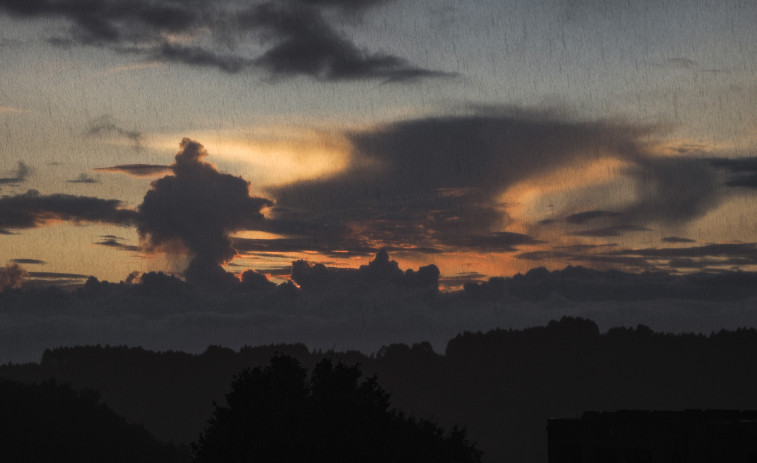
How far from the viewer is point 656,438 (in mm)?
49688

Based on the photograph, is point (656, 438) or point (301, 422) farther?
point (301, 422)

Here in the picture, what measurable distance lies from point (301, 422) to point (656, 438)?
74.4ft

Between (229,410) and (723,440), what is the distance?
3108 cm

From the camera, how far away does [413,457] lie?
230ft

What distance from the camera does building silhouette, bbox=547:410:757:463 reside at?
1834 inches

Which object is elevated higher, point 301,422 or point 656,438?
point 656,438

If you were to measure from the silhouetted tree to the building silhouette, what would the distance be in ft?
43.5

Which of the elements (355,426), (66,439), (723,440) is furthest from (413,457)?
(66,439)

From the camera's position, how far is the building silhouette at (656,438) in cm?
4659

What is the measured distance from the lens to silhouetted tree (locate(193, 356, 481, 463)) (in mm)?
61000

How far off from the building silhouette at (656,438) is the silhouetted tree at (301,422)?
522 inches

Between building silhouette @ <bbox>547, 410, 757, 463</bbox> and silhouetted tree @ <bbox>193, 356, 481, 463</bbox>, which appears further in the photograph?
silhouetted tree @ <bbox>193, 356, 481, 463</bbox>

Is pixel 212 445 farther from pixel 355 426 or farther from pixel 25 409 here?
pixel 25 409

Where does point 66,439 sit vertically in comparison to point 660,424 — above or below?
below
